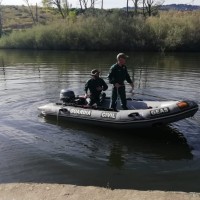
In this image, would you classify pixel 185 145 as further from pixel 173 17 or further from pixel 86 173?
pixel 173 17

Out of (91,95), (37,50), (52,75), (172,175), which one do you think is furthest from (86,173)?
(37,50)

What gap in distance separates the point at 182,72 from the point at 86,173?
49.9 ft

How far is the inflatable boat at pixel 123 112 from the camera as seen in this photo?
968 centimetres

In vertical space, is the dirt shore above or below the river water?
above

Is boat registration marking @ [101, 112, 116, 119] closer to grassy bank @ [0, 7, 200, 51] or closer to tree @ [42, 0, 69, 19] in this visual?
grassy bank @ [0, 7, 200, 51]

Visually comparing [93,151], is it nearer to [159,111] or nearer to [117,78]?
[159,111]

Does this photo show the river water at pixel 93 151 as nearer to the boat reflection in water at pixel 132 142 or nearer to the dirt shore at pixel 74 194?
the boat reflection in water at pixel 132 142

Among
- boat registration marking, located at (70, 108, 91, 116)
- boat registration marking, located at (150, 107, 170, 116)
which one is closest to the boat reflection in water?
boat registration marking, located at (70, 108, 91, 116)

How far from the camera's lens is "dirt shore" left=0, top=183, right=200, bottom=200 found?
5.95 meters

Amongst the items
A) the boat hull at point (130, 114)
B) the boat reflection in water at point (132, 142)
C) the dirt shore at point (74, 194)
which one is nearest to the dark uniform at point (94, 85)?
the boat hull at point (130, 114)

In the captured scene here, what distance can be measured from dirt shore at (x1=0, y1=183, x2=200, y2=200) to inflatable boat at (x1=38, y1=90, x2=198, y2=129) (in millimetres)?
3774

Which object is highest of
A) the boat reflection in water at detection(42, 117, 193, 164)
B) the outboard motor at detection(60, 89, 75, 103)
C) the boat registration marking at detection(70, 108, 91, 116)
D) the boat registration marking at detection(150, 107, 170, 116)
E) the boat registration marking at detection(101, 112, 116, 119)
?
the boat registration marking at detection(150, 107, 170, 116)

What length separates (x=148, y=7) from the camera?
5188 cm

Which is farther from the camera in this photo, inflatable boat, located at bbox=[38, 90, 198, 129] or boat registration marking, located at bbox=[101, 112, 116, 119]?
boat registration marking, located at bbox=[101, 112, 116, 119]
